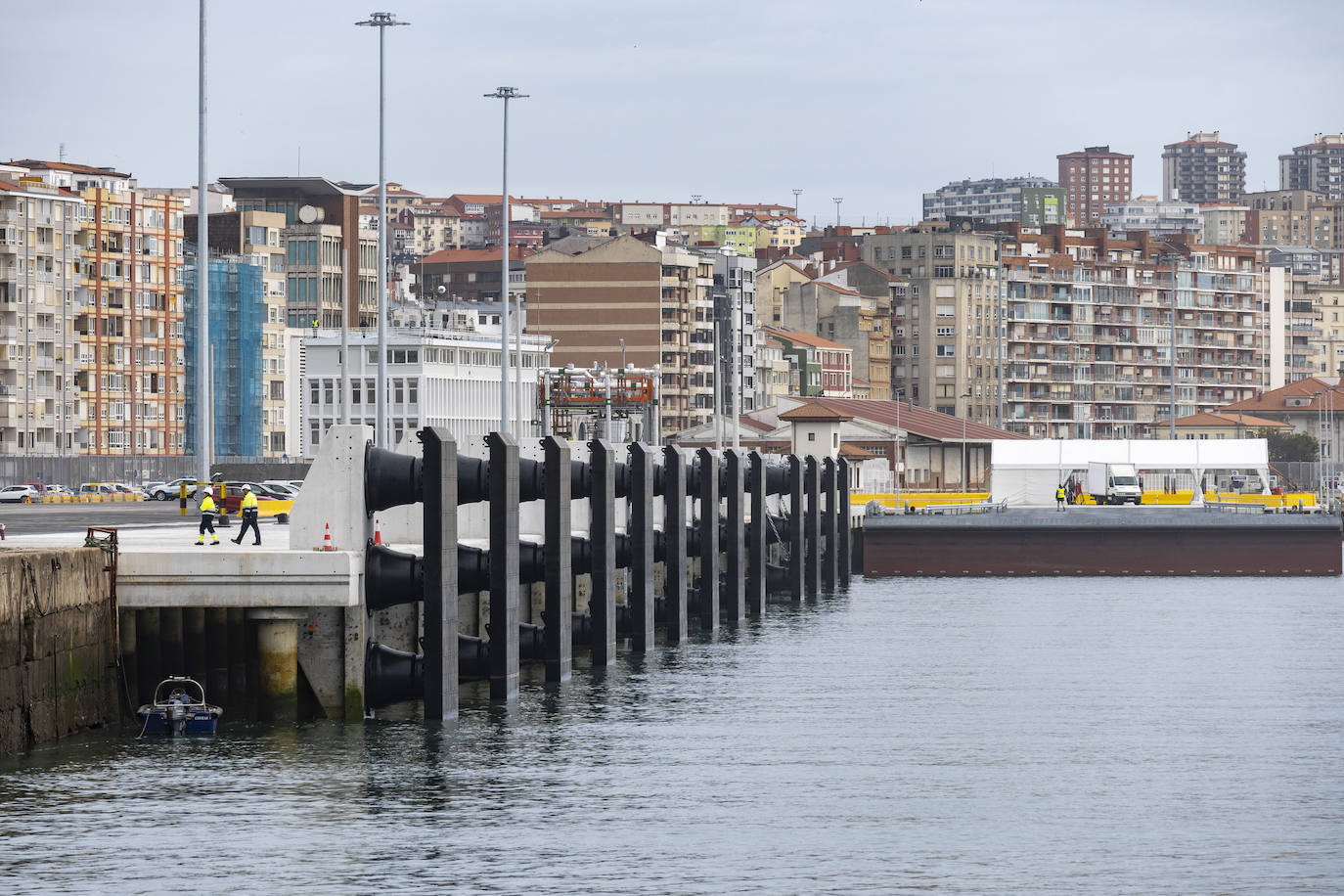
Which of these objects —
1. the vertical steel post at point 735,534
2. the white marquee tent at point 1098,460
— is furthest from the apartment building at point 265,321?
the vertical steel post at point 735,534

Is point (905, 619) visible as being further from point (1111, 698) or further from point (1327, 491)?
point (1327, 491)

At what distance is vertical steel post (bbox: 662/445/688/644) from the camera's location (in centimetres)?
6231

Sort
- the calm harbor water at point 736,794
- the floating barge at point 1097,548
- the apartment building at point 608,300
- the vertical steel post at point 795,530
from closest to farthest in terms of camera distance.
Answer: the calm harbor water at point 736,794 → the vertical steel post at point 795,530 → the floating barge at point 1097,548 → the apartment building at point 608,300

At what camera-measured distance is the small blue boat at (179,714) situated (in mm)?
38688

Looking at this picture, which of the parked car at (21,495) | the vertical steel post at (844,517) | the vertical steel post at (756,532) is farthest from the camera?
the parked car at (21,495)

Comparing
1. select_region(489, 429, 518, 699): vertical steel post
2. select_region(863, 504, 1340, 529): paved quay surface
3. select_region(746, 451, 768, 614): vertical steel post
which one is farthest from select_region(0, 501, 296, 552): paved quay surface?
select_region(863, 504, 1340, 529): paved quay surface

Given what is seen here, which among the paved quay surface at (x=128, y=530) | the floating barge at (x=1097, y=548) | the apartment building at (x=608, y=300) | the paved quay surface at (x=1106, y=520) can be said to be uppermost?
the apartment building at (x=608, y=300)

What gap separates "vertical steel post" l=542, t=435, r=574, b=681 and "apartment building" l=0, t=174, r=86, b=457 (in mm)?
114750

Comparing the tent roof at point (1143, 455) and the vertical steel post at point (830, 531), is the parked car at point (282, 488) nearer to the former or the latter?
the vertical steel post at point (830, 531)

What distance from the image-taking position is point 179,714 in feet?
127

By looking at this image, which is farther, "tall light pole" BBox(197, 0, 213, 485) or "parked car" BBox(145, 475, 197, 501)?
"parked car" BBox(145, 475, 197, 501)

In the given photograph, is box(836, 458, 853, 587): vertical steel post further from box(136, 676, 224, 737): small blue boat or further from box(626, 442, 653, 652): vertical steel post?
box(136, 676, 224, 737): small blue boat

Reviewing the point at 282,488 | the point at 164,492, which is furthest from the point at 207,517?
the point at 164,492

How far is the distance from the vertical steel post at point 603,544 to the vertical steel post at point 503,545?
324 inches
